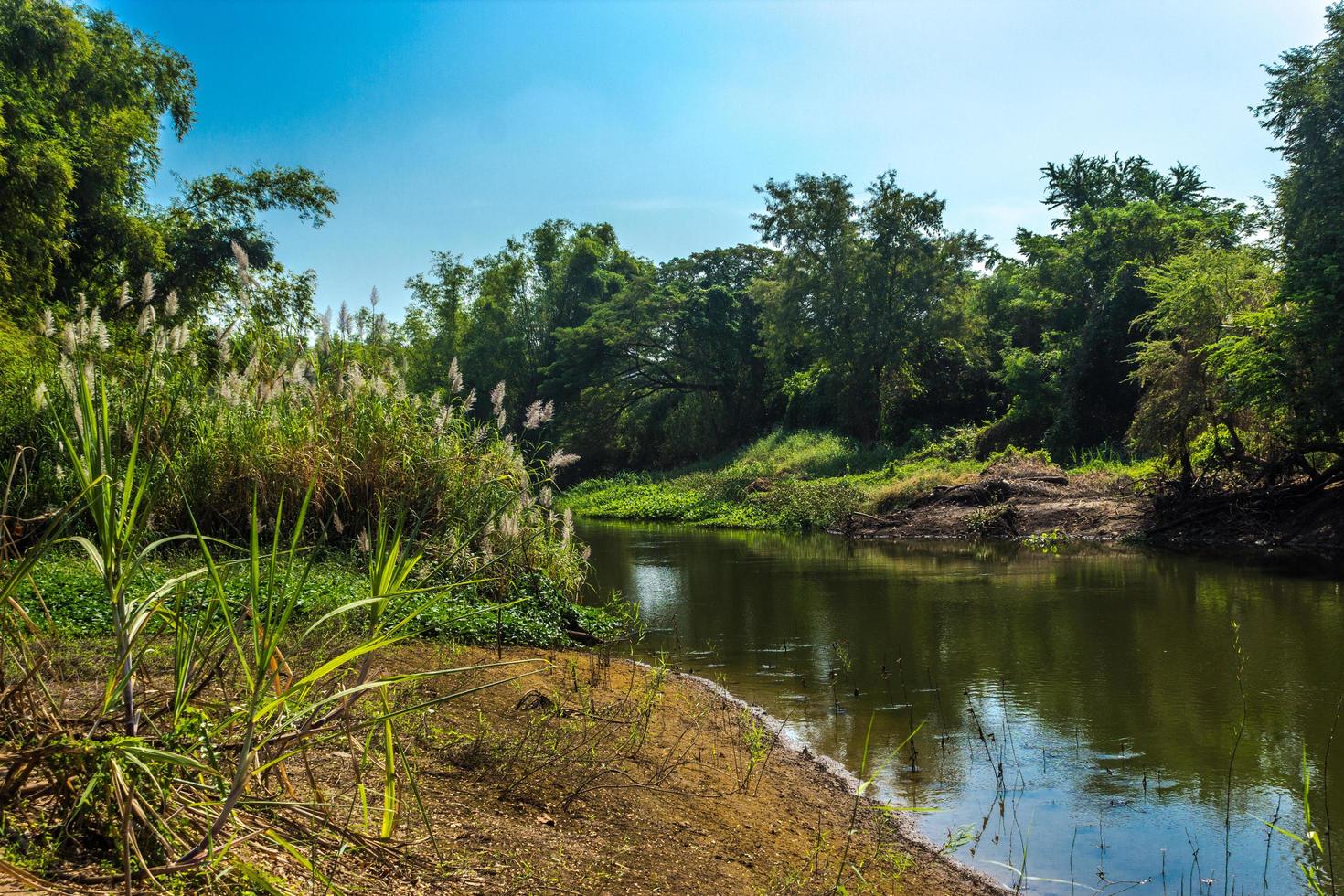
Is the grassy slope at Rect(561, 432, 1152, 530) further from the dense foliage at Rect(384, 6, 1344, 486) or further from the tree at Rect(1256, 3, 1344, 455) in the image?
the tree at Rect(1256, 3, 1344, 455)

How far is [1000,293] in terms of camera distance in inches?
1495

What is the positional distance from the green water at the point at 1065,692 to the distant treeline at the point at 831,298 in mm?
4358

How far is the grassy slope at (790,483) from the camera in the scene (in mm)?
24531

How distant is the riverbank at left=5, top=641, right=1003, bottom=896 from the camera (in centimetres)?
291

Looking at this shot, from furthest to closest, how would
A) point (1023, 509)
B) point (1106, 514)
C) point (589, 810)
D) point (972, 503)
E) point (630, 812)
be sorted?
point (972, 503) < point (1023, 509) < point (1106, 514) < point (630, 812) < point (589, 810)

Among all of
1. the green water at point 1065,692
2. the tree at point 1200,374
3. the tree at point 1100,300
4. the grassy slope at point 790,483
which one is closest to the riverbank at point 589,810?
the green water at point 1065,692

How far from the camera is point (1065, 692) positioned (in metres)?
7.67

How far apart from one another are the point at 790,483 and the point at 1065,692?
839 inches

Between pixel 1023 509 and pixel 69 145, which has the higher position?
pixel 69 145

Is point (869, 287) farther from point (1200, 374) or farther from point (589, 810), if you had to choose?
point (589, 810)

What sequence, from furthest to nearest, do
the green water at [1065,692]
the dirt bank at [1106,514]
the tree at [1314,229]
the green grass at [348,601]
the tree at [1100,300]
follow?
the tree at [1100,300] → the dirt bank at [1106,514] → the tree at [1314,229] → the green grass at [348,601] → the green water at [1065,692]

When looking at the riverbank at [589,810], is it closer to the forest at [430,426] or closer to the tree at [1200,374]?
the forest at [430,426]

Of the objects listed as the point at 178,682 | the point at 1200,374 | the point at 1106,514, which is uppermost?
the point at 1200,374

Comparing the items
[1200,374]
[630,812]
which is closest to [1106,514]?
[1200,374]
